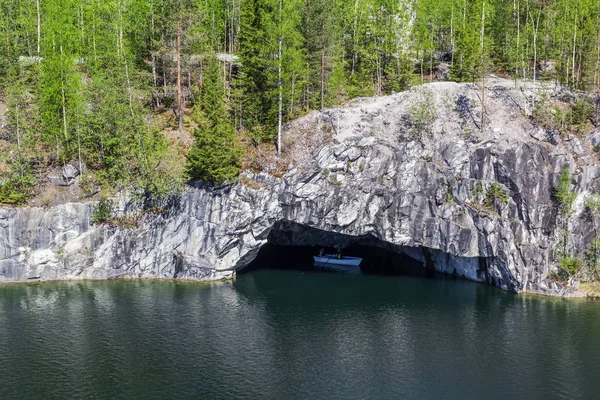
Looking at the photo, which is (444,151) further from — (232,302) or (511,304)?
(232,302)

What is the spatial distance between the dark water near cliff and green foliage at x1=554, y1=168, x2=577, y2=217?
10.6 m

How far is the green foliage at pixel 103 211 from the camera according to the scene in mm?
56812

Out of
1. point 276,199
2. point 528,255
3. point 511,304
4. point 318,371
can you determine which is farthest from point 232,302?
point 528,255

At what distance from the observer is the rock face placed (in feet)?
179

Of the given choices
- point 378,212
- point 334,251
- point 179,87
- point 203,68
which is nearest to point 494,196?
point 378,212

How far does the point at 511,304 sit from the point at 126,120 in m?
50.8

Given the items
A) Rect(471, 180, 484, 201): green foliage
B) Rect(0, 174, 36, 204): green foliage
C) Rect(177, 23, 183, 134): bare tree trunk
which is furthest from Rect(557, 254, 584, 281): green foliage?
Rect(0, 174, 36, 204): green foliage

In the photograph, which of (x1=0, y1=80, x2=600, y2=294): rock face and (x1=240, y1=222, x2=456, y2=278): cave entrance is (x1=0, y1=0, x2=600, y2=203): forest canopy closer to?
(x1=0, y1=80, x2=600, y2=294): rock face

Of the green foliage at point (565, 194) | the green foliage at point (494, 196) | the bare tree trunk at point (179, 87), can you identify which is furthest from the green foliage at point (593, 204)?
the bare tree trunk at point (179, 87)

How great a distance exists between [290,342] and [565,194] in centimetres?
3553

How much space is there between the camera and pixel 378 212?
5709 cm

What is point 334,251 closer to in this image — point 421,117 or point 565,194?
point 421,117

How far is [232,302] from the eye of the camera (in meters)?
51.7

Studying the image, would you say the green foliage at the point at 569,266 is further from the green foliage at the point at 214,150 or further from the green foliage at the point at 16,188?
the green foliage at the point at 16,188
